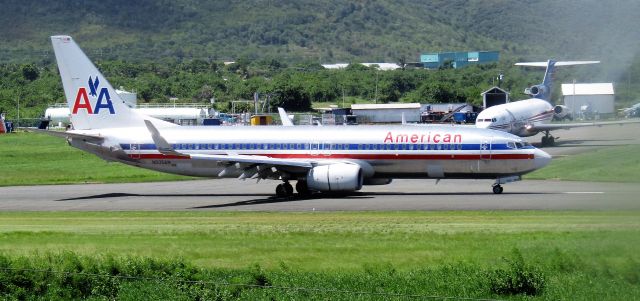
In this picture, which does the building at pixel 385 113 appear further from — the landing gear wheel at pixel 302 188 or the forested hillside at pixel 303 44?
the landing gear wheel at pixel 302 188

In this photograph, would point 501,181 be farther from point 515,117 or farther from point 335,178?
point 515,117

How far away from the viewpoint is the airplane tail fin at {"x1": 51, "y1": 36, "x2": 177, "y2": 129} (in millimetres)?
53781

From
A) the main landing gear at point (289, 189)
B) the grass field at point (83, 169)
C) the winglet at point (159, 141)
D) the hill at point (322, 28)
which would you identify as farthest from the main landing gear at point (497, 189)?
the winglet at point (159, 141)

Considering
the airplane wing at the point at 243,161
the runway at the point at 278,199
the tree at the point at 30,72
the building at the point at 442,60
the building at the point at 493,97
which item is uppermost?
the tree at the point at 30,72

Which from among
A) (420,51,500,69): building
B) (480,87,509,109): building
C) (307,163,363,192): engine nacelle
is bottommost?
(307,163,363,192): engine nacelle

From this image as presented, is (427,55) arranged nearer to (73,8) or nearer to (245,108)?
(245,108)

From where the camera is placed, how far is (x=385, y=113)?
129 metres

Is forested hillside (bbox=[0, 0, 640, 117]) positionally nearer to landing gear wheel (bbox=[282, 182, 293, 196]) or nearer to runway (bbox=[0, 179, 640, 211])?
runway (bbox=[0, 179, 640, 211])

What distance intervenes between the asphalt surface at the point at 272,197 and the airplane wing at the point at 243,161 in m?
1.53

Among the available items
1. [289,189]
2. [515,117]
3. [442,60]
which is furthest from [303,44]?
[289,189]

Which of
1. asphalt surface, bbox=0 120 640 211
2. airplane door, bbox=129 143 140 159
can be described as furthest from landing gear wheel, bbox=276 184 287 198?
airplane door, bbox=129 143 140 159

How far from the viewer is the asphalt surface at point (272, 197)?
144 ft

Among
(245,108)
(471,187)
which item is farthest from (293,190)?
(245,108)

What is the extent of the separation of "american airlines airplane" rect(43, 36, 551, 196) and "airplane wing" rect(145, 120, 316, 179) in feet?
0.16
